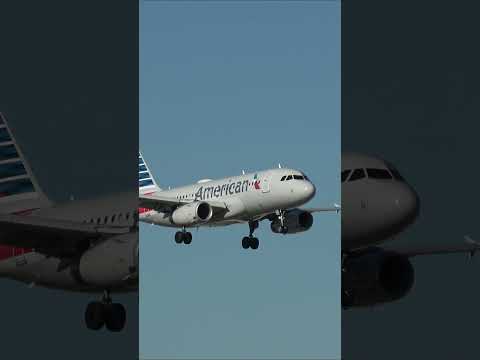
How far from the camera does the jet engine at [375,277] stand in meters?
22.4

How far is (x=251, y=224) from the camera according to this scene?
42.5 ft

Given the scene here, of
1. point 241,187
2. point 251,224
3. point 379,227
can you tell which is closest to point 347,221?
point 379,227

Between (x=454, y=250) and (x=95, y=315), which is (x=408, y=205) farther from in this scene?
(x=95, y=315)

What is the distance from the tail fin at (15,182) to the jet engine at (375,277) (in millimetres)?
14053

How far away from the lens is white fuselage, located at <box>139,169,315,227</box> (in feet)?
41.9

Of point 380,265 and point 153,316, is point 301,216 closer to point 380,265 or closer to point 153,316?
point 153,316

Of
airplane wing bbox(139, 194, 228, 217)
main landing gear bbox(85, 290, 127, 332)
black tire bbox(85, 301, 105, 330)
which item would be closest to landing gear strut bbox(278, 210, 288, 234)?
airplane wing bbox(139, 194, 228, 217)

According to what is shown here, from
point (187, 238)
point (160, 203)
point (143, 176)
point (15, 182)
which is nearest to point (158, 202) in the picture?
point (160, 203)

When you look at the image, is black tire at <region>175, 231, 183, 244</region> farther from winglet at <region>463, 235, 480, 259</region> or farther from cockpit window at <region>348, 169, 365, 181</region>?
winglet at <region>463, 235, 480, 259</region>

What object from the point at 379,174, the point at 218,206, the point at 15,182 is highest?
the point at 15,182

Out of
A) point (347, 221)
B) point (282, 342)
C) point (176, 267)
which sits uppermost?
point (347, 221)

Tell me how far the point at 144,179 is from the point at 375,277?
35.8ft

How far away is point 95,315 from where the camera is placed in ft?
91.7

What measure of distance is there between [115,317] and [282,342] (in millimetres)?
15872
